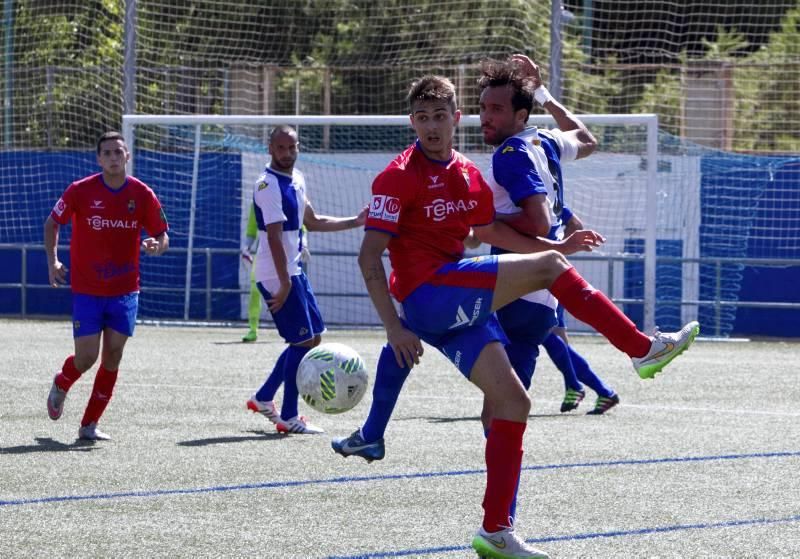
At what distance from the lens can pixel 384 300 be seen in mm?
5527

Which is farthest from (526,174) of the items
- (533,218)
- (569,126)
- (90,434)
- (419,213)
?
(90,434)

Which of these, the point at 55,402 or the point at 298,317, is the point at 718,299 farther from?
the point at 55,402

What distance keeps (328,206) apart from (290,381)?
37.7 ft

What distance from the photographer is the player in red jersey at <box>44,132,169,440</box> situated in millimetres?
9023

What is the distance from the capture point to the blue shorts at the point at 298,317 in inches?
375

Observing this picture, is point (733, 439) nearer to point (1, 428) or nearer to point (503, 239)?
point (503, 239)

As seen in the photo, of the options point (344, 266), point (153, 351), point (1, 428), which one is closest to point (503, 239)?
point (1, 428)

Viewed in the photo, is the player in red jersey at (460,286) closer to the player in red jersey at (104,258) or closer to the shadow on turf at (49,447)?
the shadow on turf at (49,447)

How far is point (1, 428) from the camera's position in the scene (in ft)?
30.6

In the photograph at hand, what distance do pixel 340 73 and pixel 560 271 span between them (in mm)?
23090

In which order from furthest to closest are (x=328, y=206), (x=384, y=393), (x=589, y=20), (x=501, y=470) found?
(x=589, y=20), (x=328, y=206), (x=384, y=393), (x=501, y=470)

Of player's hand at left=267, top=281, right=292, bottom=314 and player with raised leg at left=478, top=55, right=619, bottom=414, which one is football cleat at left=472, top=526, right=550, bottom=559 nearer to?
player with raised leg at left=478, top=55, right=619, bottom=414

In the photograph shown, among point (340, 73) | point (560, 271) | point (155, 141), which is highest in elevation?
point (340, 73)

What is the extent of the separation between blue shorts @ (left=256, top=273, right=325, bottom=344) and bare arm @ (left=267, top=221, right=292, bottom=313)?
8cm
